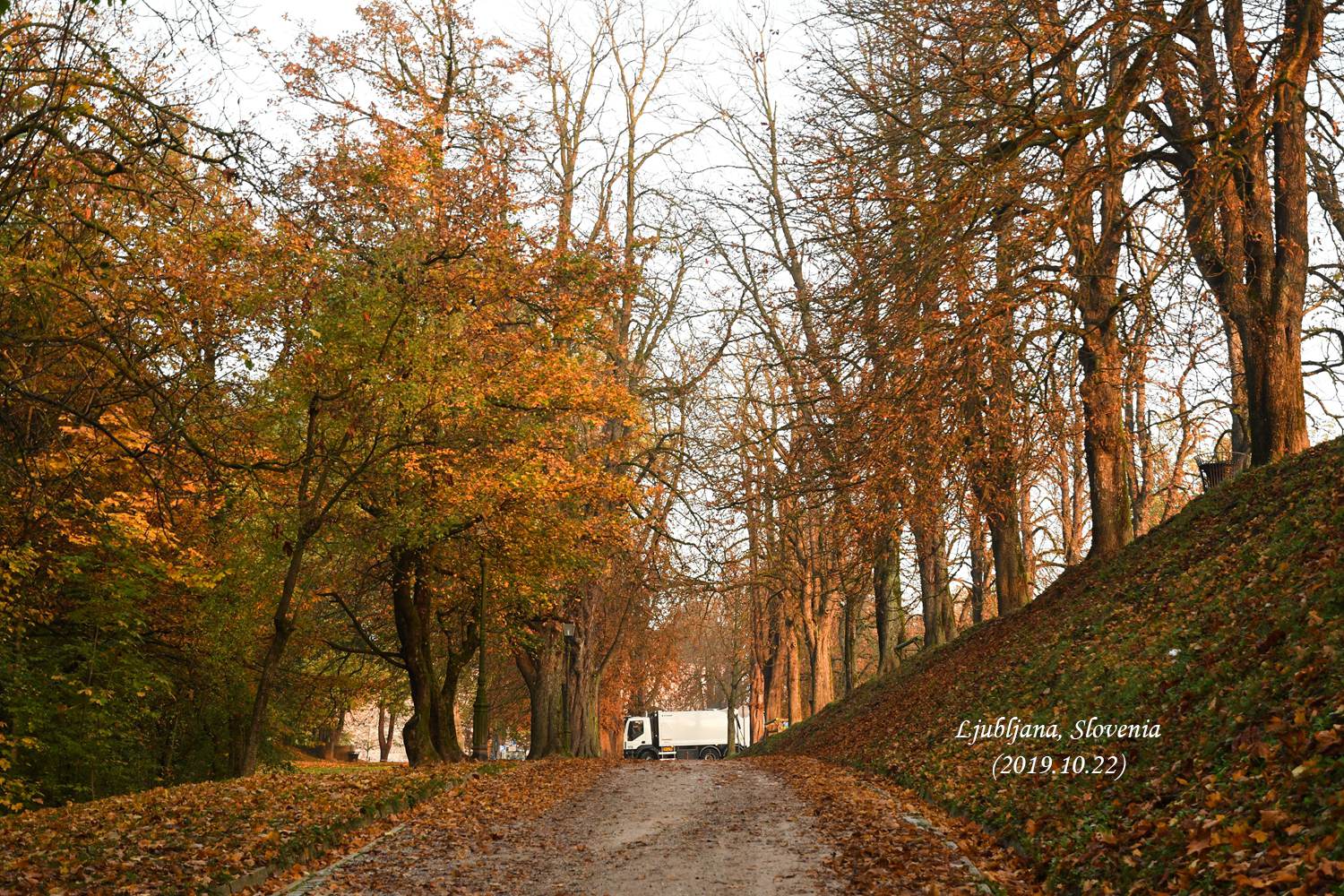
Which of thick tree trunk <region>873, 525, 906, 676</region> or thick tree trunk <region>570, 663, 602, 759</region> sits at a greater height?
thick tree trunk <region>873, 525, 906, 676</region>

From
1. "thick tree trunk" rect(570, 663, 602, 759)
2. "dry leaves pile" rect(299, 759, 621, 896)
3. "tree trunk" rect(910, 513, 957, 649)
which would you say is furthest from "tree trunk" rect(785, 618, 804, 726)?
"dry leaves pile" rect(299, 759, 621, 896)

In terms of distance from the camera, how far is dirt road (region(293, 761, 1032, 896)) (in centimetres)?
718

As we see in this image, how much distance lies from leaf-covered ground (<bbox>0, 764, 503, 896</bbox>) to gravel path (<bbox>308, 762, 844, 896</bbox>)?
0.60m

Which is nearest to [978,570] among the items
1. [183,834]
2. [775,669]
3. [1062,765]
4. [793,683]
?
[793,683]

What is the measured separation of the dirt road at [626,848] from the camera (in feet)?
23.6

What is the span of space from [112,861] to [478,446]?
11.8 meters

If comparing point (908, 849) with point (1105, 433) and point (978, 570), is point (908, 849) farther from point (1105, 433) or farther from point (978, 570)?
point (978, 570)

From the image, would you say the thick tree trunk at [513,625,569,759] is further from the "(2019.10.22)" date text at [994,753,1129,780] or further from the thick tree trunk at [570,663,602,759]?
the "(2019.10.22)" date text at [994,753,1129,780]

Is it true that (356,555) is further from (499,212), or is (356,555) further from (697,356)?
(697,356)

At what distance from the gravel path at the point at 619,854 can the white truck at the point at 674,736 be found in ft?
115

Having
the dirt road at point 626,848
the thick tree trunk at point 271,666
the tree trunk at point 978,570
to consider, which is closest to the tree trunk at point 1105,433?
the tree trunk at point 978,570

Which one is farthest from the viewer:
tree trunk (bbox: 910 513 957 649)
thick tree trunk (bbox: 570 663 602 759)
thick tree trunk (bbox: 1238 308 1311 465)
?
thick tree trunk (bbox: 570 663 602 759)

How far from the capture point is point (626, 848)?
9047 millimetres

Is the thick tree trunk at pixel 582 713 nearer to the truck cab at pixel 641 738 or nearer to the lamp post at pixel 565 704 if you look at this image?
the lamp post at pixel 565 704
